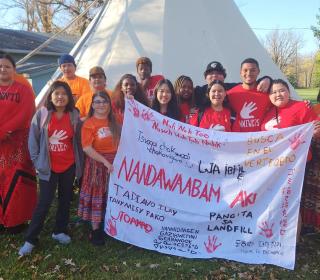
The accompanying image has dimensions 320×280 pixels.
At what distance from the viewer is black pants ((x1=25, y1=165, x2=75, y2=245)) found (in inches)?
160

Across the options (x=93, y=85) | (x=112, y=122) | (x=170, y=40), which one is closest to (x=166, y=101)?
(x=112, y=122)

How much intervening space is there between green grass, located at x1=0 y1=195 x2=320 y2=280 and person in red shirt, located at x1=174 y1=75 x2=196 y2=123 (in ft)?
5.28

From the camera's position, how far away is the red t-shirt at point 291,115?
4070 millimetres

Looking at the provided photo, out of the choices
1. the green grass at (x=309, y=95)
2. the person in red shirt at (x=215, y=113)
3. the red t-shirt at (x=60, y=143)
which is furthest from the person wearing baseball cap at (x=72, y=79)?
the green grass at (x=309, y=95)

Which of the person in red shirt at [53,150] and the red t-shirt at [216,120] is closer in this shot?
the person in red shirt at [53,150]

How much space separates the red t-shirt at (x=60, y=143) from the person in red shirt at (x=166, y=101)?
980 mm

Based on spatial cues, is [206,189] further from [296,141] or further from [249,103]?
[249,103]

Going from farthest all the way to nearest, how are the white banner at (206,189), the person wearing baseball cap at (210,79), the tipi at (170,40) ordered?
the tipi at (170,40)
the person wearing baseball cap at (210,79)
the white banner at (206,189)

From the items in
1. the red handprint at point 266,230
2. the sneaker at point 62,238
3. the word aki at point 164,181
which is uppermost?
the word aki at point 164,181

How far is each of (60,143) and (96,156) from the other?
390 millimetres

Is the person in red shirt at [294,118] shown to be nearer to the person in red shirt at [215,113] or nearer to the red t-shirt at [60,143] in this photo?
the person in red shirt at [215,113]

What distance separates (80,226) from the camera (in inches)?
187

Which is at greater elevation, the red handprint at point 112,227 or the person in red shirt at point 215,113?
the person in red shirt at point 215,113

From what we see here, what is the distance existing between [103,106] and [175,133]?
2.54 feet
